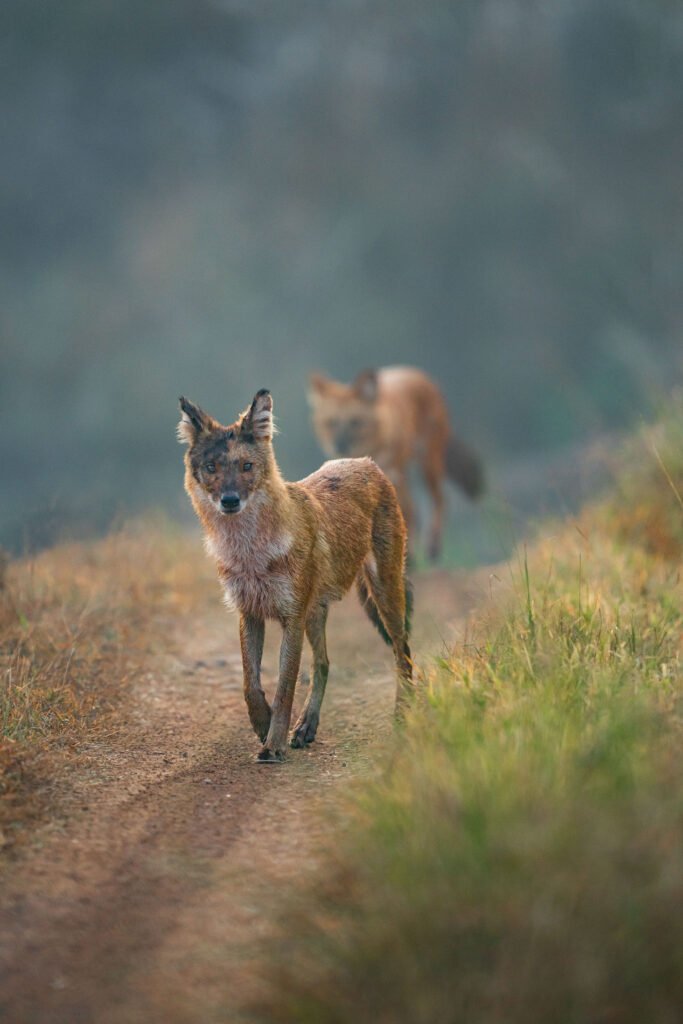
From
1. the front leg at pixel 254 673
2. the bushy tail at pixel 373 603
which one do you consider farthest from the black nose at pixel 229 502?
the bushy tail at pixel 373 603

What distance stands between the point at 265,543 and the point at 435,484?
22.5 feet

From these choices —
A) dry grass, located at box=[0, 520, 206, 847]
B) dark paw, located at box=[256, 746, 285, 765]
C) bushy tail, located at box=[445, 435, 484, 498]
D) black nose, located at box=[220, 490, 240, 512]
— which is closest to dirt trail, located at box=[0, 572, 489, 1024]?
dark paw, located at box=[256, 746, 285, 765]

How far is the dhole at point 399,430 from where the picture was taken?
1052 cm

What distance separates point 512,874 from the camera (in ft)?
9.06

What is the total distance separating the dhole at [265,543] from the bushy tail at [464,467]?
Answer: 6.79m

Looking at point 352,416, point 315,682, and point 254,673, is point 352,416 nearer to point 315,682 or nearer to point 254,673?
point 315,682

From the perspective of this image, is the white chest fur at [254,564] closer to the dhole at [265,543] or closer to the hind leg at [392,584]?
the dhole at [265,543]

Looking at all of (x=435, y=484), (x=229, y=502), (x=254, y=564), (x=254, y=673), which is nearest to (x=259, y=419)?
(x=229, y=502)

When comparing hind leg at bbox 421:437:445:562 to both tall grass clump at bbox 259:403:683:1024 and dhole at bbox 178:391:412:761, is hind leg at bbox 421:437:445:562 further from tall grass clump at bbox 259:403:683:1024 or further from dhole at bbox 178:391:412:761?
tall grass clump at bbox 259:403:683:1024

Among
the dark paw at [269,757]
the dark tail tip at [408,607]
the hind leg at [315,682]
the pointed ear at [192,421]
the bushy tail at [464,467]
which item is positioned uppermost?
the bushy tail at [464,467]

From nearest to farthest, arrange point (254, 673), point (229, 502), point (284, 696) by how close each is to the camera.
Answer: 1. point (229, 502)
2. point (284, 696)
3. point (254, 673)

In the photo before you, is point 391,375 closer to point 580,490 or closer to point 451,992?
point 580,490

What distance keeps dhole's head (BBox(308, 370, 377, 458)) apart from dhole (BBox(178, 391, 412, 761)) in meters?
5.03

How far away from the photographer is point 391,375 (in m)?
12.0
